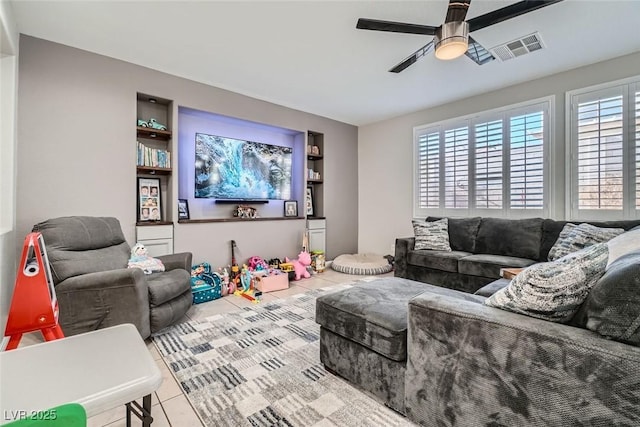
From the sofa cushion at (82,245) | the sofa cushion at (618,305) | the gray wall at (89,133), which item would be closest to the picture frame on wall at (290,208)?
the gray wall at (89,133)

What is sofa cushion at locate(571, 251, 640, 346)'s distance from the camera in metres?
0.83

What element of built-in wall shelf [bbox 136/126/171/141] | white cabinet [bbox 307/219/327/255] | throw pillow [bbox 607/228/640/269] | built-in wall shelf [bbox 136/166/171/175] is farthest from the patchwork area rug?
built-in wall shelf [bbox 136/126/171/141]

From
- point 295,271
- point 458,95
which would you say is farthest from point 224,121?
point 458,95

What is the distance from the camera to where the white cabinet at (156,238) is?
303cm

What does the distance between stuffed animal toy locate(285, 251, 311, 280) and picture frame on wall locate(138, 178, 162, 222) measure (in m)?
1.85

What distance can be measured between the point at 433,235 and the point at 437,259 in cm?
45

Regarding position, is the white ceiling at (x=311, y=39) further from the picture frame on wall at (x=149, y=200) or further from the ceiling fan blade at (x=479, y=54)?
the picture frame on wall at (x=149, y=200)

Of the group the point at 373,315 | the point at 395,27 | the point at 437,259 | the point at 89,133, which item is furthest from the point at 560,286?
the point at 89,133

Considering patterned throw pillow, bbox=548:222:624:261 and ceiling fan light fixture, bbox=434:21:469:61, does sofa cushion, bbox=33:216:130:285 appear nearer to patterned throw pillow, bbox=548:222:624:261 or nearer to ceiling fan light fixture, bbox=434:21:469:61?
ceiling fan light fixture, bbox=434:21:469:61

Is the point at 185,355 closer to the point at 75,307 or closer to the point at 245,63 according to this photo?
the point at 75,307

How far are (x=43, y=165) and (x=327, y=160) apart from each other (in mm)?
3609

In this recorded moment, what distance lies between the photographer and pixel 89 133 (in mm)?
2799

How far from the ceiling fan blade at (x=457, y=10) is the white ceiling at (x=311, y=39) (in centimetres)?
43

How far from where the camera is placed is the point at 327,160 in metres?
4.91
